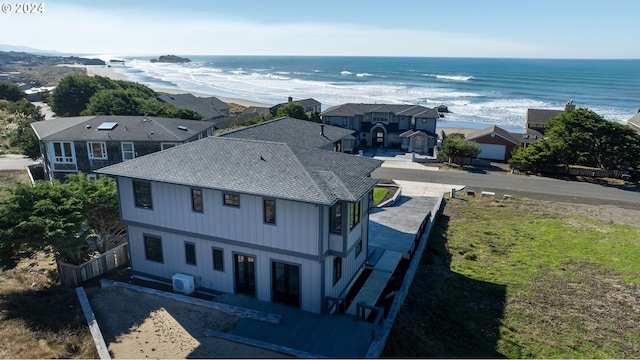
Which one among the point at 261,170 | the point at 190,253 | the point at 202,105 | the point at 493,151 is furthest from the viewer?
the point at 202,105

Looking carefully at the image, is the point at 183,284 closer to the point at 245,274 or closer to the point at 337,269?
the point at 245,274

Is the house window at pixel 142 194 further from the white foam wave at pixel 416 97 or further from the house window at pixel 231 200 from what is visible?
Answer: the white foam wave at pixel 416 97

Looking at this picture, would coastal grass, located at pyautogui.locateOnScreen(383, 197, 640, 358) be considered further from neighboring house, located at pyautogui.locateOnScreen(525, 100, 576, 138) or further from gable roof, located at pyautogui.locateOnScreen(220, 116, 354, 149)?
neighboring house, located at pyautogui.locateOnScreen(525, 100, 576, 138)

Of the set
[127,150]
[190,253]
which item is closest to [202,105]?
[127,150]

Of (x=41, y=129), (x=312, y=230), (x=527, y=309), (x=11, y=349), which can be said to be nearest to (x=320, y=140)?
(x=312, y=230)

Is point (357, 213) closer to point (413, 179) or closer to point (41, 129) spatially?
point (413, 179)

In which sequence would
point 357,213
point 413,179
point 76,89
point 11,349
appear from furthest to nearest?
point 76,89 → point 413,179 → point 357,213 → point 11,349

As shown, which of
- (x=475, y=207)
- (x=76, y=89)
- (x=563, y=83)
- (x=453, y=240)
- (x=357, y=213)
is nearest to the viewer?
(x=357, y=213)

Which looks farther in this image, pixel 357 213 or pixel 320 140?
pixel 320 140
